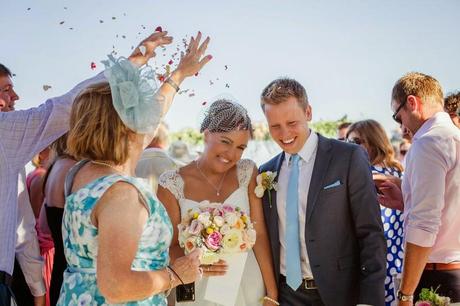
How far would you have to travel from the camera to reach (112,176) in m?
2.42

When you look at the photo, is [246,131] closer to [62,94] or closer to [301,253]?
[301,253]

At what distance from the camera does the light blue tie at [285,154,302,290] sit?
135 inches

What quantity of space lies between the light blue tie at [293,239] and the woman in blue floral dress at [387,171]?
190cm

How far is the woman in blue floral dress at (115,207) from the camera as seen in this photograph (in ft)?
7.46

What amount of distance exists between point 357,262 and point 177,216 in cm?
122

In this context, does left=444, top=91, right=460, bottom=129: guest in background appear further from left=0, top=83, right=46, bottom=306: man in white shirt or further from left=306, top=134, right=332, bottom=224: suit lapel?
left=0, top=83, right=46, bottom=306: man in white shirt

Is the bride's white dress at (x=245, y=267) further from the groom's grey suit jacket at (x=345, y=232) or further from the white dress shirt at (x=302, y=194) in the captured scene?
the groom's grey suit jacket at (x=345, y=232)

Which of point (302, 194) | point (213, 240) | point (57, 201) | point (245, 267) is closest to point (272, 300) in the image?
point (245, 267)

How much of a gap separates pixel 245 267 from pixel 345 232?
75 centimetres

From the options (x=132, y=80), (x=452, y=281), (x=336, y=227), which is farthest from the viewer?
(x=452, y=281)

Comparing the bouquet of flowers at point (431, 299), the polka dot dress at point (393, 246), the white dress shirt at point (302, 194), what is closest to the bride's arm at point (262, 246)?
the white dress shirt at point (302, 194)

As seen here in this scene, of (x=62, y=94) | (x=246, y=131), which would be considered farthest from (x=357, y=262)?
(x=62, y=94)

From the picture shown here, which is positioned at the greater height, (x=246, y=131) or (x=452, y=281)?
(x=246, y=131)

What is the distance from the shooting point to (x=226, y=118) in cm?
378
